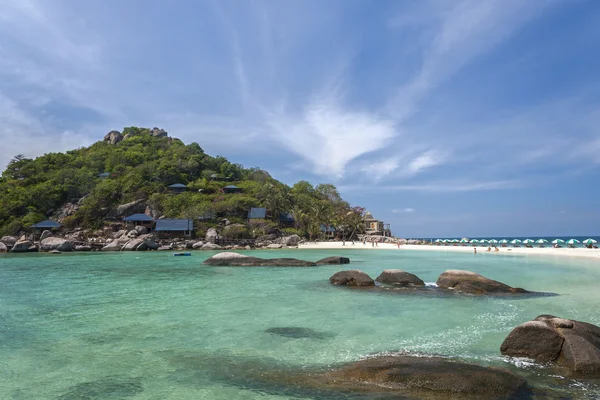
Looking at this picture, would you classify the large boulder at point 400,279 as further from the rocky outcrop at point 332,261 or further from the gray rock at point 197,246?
the gray rock at point 197,246

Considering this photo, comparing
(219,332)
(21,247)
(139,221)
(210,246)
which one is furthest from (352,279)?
(139,221)

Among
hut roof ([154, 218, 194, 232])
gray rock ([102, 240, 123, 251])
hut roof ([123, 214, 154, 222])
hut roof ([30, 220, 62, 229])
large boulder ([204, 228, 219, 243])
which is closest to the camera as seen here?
gray rock ([102, 240, 123, 251])

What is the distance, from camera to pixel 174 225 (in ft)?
203

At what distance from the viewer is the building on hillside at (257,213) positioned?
230ft

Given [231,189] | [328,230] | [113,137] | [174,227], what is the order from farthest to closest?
1. [113,137]
2. [231,189]
3. [328,230]
4. [174,227]

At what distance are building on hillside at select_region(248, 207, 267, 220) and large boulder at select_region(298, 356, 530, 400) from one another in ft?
209

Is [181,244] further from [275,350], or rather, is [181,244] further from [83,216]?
[275,350]

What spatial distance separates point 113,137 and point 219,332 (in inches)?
4454

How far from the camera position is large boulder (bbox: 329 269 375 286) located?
17516 millimetres

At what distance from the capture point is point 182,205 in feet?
230

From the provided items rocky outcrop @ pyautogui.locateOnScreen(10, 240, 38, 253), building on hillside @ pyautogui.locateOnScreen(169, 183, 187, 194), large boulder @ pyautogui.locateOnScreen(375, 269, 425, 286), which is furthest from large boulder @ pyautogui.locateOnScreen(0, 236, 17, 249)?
large boulder @ pyautogui.locateOnScreen(375, 269, 425, 286)

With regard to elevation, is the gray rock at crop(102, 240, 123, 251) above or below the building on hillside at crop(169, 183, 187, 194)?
below

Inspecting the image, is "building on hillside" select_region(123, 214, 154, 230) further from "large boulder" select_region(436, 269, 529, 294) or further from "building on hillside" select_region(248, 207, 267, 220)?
"large boulder" select_region(436, 269, 529, 294)

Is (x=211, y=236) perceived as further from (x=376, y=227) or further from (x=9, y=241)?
(x=376, y=227)
